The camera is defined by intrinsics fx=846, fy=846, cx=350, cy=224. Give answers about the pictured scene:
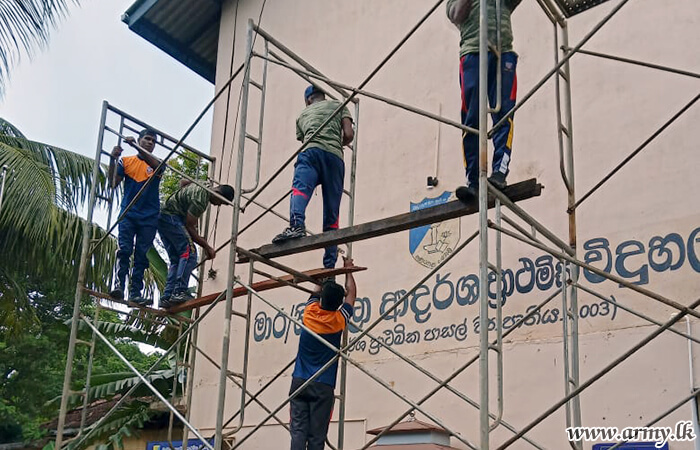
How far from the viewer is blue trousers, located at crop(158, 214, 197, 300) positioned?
26.5 ft

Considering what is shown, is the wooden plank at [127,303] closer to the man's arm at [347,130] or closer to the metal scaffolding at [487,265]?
the metal scaffolding at [487,265]

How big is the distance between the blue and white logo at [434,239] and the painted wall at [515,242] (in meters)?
0.02

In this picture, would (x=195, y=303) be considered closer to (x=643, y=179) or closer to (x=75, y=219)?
(x=643, y=179)

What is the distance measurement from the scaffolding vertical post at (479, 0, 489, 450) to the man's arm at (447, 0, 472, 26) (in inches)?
20.6

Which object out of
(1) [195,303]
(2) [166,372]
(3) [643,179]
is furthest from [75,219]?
(3) [643,179]

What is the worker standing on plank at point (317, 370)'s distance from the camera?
6062 mm

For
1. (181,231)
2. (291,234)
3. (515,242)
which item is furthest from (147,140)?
(515,242)

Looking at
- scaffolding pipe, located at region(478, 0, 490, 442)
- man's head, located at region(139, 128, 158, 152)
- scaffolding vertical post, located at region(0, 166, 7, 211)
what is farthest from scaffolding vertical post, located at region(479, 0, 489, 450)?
scaffolding vertical post, located at region(0, 166, 7, 211)

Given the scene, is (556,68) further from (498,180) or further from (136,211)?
(136,211)

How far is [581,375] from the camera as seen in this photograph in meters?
6.79

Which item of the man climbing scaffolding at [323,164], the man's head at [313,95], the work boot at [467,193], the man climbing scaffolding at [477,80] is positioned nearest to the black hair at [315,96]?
the man's head at [313,95]

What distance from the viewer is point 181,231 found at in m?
8.17

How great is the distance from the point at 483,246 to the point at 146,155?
4.39 metres

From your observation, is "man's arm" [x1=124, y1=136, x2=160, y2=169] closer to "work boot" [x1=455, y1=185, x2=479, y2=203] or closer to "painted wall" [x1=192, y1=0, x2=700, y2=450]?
"painted wall" [x1=192, y1=0, x2=700, y2=450]
